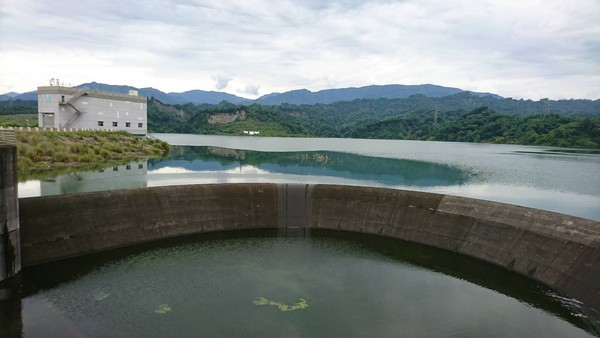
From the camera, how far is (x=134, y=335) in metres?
9.76

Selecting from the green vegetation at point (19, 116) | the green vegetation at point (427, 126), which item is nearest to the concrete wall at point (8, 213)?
the green vegetation at point (19, 116)

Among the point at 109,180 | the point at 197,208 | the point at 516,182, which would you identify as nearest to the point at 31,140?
the point at 109,180

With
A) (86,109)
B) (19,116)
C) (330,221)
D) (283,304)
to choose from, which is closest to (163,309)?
(283,304)

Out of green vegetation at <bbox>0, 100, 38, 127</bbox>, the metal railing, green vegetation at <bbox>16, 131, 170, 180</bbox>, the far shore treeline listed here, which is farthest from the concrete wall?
the far shore treeline

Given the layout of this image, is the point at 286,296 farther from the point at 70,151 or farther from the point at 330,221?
the point at 70,151

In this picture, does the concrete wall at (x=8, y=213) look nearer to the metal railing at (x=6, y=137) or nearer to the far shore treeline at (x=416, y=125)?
the metal railing at (x=6, y=137)

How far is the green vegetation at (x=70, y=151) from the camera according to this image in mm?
28969

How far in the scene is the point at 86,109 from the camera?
43.7 metres

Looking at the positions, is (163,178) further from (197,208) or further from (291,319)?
(291,319)

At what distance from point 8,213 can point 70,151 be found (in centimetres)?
2423

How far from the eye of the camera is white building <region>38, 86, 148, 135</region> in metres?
41.6

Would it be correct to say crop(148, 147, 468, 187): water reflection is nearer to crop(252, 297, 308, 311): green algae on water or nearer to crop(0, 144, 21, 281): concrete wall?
crop(252, 297, 308, 311): green algae on water

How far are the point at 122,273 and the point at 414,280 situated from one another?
9837 millimetres

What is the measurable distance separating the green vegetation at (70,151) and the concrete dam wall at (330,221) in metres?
13.7
